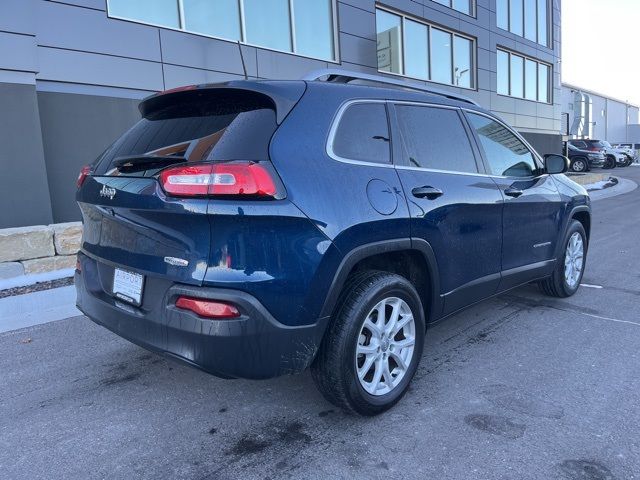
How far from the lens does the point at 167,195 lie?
7.61ft

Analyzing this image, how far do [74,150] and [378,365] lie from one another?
7071 mm

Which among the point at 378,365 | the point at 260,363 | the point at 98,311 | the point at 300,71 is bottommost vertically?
the point at 378,365

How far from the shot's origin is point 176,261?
7.58 ft

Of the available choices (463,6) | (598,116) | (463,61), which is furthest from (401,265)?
(598,116)

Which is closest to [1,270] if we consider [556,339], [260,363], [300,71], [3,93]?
[3,93]

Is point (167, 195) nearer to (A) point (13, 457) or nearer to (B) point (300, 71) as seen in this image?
(A) point (13, 457)

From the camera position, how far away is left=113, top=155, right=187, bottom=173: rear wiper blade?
246cm

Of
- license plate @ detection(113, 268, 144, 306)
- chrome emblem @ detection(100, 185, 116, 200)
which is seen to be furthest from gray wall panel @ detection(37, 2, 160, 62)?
license plate @ detection(113, 268, 144, 306)

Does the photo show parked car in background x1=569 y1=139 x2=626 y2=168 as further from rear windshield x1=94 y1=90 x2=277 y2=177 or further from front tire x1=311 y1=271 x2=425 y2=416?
rear windshield x1=94 y1=90 x2=277 y2=177

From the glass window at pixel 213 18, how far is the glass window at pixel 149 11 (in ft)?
0.76

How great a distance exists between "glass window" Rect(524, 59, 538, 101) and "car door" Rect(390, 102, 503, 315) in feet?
63.2

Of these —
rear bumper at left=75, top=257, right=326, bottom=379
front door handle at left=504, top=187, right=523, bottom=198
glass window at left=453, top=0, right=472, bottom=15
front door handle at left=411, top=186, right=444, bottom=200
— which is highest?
glass window at left=453, top=0, right=472, bottom=15

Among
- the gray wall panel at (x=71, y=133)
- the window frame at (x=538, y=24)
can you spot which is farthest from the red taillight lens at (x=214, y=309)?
the window frame at (x=538, y=24)

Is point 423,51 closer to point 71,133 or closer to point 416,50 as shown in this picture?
point 416,50
